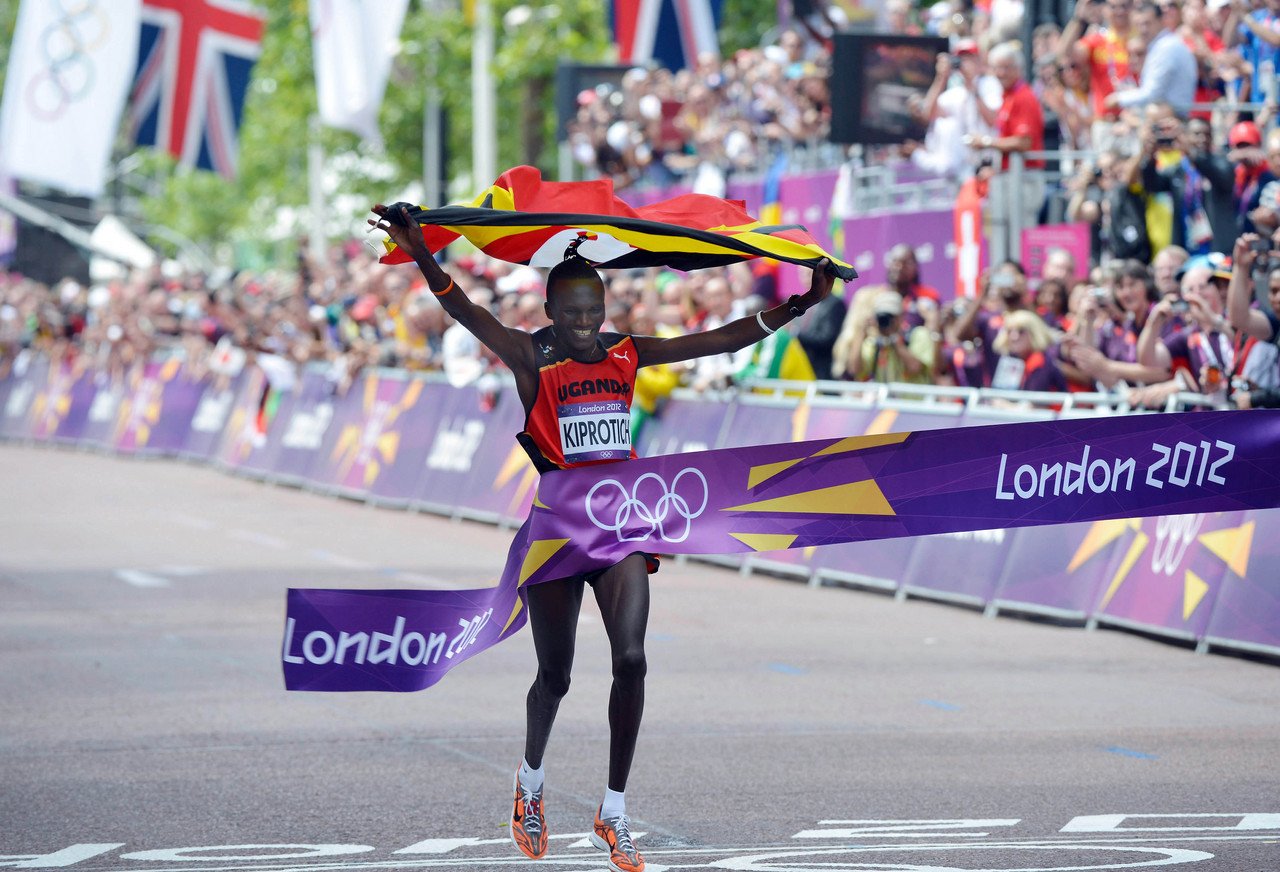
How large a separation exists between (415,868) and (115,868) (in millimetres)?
980

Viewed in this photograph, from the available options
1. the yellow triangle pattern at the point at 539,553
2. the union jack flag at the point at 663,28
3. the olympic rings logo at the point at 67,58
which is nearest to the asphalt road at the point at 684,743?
the yellow triangle pattern at the point at 539,553

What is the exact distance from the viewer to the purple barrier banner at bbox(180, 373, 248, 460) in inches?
1102

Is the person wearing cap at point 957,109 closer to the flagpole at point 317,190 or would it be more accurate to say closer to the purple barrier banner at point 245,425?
the purple barrier banner at point 245,425

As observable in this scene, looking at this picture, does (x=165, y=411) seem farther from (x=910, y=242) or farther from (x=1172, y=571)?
(x=1172, y=571)

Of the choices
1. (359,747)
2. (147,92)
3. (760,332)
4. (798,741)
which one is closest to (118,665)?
(359,747)

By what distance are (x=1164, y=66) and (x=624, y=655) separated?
9.85m

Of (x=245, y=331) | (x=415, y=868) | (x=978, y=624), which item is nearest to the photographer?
(x=415, y=868)

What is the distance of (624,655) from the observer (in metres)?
6.94

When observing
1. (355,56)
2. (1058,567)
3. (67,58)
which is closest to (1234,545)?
(1058,567)

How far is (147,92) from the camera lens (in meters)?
33.8

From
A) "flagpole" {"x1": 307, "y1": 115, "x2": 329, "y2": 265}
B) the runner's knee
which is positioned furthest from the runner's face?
"flagpole" {"x1": 307, "y1": 115, "x2": 329, "y2": 265}

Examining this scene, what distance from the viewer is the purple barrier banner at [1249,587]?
38.2 feet

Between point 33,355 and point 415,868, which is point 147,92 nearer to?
point 33,355

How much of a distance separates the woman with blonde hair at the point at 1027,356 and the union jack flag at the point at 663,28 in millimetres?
13950
